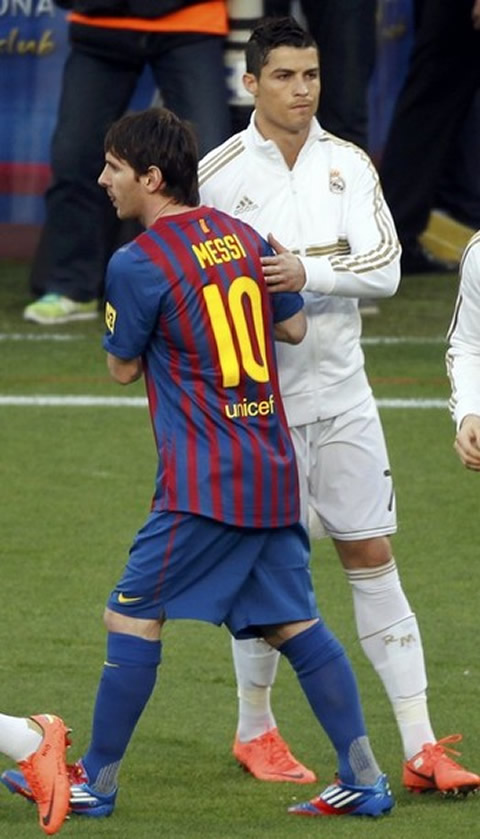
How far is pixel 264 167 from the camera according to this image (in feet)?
19.3

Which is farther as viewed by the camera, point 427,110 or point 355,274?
point 427,110

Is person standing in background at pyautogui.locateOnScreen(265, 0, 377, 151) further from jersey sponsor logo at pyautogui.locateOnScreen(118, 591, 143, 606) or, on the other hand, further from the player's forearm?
jersey sponsor logo at pyautogui.locateOnScreen(118, 591, 143, 606)

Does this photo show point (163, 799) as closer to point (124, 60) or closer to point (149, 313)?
point (149, 313)

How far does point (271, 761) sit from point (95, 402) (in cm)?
420

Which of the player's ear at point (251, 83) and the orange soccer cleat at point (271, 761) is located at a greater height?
the player's ear at point (251, 83)

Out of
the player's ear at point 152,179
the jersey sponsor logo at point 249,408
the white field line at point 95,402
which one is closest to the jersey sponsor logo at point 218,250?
the player's ear at point 152,179

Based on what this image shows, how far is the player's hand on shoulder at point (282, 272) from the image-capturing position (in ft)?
17.9

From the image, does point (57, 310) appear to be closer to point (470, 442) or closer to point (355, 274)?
point (355, 274)

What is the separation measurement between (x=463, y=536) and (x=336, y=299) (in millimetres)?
2484

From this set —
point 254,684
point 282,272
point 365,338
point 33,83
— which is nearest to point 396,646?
point 254,684

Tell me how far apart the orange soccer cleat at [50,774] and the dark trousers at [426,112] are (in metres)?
7.19

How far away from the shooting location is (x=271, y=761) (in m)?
6.01

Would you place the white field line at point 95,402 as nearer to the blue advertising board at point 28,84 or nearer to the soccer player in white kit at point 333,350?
the blue advertising board at point 28,84

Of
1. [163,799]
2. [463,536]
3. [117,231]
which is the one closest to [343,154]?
[163,799]
